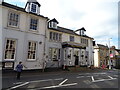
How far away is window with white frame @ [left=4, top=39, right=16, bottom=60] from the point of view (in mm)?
14940

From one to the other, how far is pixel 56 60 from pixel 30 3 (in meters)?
11.9

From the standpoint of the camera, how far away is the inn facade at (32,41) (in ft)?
49.3

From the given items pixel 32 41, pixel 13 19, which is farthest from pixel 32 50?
pixel 13 19

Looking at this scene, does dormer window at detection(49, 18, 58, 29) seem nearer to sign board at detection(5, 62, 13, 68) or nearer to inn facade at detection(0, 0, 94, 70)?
inn facade at detection(0, 0, 94, 70)

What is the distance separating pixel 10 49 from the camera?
15.3 metres

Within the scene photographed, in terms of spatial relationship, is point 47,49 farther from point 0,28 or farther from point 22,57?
point 0,28

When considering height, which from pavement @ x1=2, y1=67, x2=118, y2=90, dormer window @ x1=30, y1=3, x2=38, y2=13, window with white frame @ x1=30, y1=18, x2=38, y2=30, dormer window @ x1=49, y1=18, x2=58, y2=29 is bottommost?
pavement @ x1=2, y1=67, x2=118, y2=90

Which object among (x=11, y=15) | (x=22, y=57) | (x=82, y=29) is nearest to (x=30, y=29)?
(x=11, y=15)

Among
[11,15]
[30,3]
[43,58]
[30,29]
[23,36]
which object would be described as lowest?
[43,58]

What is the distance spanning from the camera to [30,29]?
1745cm

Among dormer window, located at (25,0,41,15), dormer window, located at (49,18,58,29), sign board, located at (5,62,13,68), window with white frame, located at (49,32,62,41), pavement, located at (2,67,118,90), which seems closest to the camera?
pavement, located at (2,67,118,90)

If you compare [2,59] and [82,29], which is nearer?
[2,59]

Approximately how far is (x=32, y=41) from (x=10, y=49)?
3644mm

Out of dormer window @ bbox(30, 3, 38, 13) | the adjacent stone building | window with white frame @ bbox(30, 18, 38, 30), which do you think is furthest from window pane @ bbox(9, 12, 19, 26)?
the adjacent stone building
